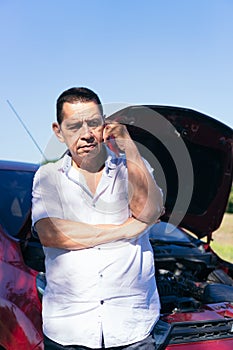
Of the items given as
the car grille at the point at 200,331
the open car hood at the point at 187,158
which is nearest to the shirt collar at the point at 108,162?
the open car hood at the point at 187,158

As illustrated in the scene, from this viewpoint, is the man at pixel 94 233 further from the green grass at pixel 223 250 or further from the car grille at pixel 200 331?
the green grass at pixel 223 250

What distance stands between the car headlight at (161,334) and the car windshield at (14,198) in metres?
1.18

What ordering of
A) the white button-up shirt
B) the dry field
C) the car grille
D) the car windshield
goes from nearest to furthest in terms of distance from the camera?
1. the white button-up shirt
2. the car grille
3. the car windshield
4. the dry field

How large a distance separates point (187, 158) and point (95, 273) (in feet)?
7.63

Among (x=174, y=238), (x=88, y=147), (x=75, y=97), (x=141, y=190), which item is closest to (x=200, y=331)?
(x=141, y=190)

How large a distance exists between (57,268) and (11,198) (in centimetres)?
186

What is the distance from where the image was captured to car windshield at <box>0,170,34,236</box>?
3.55 metres

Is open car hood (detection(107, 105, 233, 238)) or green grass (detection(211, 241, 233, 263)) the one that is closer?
open car hood (detection(107, 105, 233, 238))

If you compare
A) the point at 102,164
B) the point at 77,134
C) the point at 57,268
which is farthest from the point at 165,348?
the point at 77,134

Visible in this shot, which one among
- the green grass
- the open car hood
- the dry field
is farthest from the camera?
the dry field

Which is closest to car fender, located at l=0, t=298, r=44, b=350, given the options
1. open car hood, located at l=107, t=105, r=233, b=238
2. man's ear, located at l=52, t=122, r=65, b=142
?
man's ear, located at l=52, t=122, r=65, b=142

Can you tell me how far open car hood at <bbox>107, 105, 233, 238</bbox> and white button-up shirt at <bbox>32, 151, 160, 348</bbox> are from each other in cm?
106

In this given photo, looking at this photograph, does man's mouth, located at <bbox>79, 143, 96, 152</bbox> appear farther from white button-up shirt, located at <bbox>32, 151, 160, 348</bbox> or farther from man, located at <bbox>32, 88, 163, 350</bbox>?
white button-up shirt, located at <bbox>32, 151, 160, 348</bbox>

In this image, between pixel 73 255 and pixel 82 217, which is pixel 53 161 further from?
pixel 73 255
